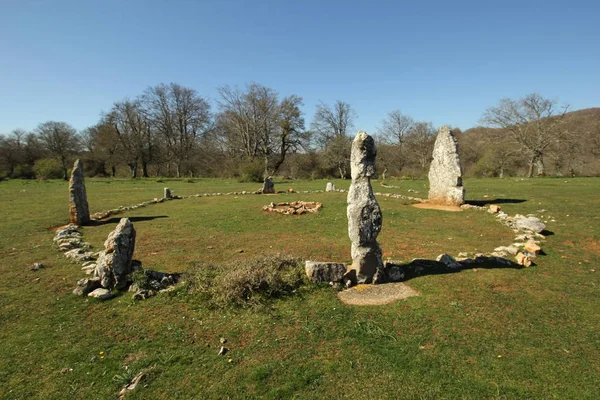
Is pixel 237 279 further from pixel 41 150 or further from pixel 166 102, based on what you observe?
pixel 41 150

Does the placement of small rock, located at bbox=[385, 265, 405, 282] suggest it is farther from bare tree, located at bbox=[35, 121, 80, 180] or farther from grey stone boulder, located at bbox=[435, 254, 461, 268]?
bare tree, located at bbox=[35, 121, 80, 180]

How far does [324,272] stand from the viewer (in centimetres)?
848

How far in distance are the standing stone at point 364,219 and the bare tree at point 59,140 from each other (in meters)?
51.6

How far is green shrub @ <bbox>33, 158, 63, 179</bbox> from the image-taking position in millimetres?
44844

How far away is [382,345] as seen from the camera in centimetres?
603

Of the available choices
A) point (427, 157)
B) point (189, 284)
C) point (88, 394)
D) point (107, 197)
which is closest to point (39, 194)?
point (107, 197)

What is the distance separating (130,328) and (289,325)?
3.35 metres

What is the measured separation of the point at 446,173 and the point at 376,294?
1495 centimetres

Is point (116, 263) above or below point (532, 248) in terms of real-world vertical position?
above

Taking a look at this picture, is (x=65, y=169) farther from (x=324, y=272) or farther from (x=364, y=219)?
(x=364, y=219)

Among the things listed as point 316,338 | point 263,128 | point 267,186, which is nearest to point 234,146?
point 263,128

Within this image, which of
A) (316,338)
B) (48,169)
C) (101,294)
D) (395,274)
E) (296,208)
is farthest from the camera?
(48,169)

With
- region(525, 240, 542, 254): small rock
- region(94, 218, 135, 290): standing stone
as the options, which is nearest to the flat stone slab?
region(525, 240, 542, 254): small rock

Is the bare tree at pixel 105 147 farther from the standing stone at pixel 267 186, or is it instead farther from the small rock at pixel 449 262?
the small rock at pixel 449 262
